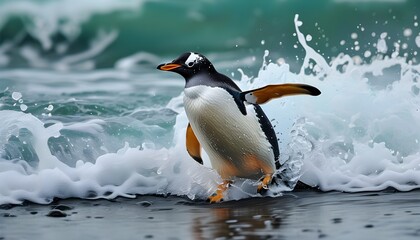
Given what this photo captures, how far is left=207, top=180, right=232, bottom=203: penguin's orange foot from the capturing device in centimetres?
582

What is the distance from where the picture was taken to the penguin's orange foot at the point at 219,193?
5.82 metres

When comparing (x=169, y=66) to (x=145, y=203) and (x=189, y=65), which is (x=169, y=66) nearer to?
(x=189, y=65)

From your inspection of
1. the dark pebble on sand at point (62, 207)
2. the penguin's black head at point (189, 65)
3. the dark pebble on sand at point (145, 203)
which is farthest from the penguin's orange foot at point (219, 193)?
the dark pebble on sand at point (62, 207)

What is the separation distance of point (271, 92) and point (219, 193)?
0.67 m

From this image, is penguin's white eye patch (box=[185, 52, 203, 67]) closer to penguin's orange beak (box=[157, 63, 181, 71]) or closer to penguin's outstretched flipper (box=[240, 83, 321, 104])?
penguin's orange beak (box=[157, 63, 181, 71])

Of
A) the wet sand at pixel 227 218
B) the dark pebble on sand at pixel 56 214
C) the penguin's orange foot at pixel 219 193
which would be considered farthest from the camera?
the penguin's orange foot at pixel 219 193

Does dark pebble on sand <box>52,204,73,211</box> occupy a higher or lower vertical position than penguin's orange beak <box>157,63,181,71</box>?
lower

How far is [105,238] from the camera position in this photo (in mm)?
4625

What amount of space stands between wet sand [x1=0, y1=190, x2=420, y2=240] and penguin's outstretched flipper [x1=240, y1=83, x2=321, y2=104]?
0.56 m

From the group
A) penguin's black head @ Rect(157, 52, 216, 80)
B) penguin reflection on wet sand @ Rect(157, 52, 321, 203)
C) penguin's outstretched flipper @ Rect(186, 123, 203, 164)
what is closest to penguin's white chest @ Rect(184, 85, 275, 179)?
penguin reflection on wet sand @ Rect(157, 52, 321, 203)

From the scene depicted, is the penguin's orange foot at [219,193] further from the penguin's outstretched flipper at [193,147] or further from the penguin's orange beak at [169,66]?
the penguin's orange beak at [169,66]

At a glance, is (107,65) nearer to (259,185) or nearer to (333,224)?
(259,185)

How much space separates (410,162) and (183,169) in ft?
4.80

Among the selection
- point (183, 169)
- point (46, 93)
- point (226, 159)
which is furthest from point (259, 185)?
point (46, 93)
